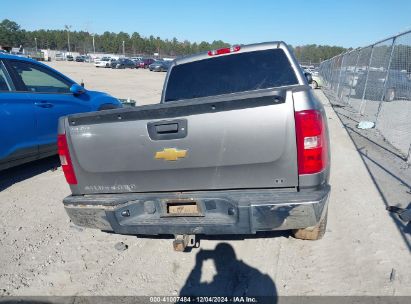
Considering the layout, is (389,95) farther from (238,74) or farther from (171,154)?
(171,154)

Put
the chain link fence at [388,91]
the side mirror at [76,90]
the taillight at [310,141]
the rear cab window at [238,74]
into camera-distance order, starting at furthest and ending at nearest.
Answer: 1. the chain link fence at [388,91]
2. the side mirror at [76,90]
3. the rear cab window at [238,74]
4. the taillight at [310,141]

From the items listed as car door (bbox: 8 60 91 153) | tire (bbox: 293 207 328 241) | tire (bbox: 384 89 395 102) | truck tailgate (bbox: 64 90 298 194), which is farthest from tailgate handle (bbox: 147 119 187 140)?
tire (bbox: 384 89 395 102)

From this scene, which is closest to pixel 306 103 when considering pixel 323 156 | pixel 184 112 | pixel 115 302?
pixel 323 156

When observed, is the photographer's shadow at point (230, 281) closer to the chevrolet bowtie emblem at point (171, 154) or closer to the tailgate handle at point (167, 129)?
the chevrolet bowtie emblem at point (171, 154)

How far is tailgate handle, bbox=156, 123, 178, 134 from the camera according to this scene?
2.83m

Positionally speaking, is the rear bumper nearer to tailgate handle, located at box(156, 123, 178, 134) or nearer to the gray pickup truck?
the gray pickup truck

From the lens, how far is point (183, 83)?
4.35 metres

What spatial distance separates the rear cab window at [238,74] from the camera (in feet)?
13.0

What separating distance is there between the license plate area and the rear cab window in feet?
5.12

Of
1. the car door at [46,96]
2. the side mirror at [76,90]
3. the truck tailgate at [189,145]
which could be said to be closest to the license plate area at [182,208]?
the truck tailgate at [189,145]

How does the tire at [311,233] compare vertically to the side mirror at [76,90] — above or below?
below

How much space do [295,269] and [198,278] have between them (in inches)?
35.8

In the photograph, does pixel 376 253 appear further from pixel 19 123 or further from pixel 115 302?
pixel 19 123

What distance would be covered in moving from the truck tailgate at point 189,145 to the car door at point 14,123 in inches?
95.2
